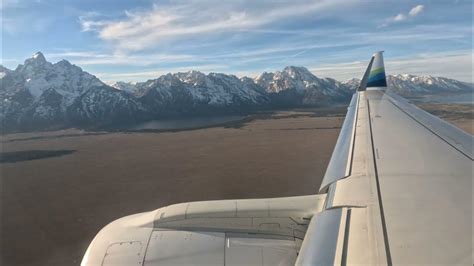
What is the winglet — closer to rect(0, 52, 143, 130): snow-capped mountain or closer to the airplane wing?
the airplane wing

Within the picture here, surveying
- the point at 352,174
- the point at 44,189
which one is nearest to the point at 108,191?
the point at 44,189

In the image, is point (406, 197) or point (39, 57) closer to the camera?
point (406, 197)

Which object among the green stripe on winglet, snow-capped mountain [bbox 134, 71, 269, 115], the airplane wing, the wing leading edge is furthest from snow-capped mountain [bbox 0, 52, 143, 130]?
the wing leading edge

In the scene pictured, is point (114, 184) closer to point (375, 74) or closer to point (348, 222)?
point (375, 74)

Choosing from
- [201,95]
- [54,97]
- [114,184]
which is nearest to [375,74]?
[114,184]

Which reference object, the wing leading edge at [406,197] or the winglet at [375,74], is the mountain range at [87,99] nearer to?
the winglet at [375,74]

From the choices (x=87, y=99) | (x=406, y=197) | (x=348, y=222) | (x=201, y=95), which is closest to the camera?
(x=348, y=222)

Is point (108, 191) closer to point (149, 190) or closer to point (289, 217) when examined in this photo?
point (149, 190)
